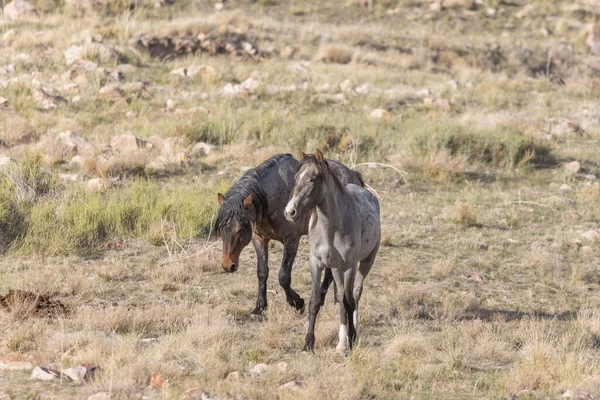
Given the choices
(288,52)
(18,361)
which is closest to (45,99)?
(288,52)

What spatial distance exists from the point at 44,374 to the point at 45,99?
11.9m

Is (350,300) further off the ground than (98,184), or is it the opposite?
(350,300)

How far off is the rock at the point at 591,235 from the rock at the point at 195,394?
810 centimetres

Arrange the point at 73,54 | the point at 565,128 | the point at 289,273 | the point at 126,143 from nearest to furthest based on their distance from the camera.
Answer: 1. the point at 289,273
2. the point at 126,143
3. the point at 565,128
4. the point at 73,54

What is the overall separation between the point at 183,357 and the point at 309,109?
41.8 feet

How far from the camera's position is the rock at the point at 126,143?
15584mm

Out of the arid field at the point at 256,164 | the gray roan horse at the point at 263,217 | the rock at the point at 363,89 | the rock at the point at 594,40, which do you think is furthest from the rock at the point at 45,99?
the rock at the point at 594,40

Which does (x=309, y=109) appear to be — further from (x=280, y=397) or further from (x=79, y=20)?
(x=280, y=397)

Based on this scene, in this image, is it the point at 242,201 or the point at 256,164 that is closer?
the point at 242,201

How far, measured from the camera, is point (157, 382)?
6.62 meters

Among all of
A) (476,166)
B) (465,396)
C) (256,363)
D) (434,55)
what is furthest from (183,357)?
(434,55)

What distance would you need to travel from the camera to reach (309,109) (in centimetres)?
1966

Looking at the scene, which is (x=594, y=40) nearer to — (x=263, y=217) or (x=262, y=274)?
(x=262, y=274)

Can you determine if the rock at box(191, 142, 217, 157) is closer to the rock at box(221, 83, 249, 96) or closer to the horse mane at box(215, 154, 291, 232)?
the rock at box(221, 83, 249, 96)
